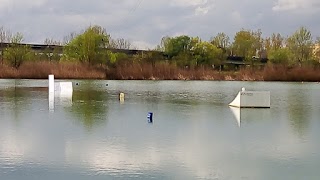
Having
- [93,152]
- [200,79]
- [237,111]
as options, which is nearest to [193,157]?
[93,152]

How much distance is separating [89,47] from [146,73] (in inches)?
251

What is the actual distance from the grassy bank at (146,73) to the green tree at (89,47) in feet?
6.48

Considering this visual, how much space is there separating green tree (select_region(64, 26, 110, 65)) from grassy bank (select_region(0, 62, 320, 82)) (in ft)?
6.48

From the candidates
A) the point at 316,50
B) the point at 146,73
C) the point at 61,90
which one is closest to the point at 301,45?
the point at 316,50

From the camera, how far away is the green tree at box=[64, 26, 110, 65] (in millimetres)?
43719

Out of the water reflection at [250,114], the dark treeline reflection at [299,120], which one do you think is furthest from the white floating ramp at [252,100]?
the dark treeline reflection at [299,120]

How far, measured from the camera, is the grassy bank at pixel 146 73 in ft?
123

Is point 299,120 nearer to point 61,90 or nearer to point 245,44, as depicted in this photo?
point 61,90

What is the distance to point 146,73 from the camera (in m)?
40.2

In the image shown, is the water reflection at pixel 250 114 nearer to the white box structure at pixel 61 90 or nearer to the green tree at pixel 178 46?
the white box structure at pixel 61 90

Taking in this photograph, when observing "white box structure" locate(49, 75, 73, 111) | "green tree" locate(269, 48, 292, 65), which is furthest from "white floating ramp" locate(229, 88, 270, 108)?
"green tree" locate(269, 48, 292, 65)

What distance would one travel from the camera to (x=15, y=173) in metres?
6.39

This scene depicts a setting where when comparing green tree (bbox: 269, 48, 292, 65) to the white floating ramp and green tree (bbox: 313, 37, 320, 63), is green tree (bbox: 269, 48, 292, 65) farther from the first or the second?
the white floating ramp

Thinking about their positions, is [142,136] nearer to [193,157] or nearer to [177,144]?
[177,144]
